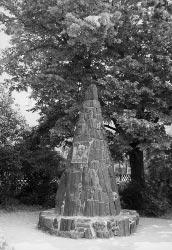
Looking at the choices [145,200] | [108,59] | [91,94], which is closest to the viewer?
[91,94]

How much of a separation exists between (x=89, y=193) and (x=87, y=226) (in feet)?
3.72

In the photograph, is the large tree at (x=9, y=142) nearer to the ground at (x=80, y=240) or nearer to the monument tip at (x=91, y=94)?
the ground at (x=80, y=240)

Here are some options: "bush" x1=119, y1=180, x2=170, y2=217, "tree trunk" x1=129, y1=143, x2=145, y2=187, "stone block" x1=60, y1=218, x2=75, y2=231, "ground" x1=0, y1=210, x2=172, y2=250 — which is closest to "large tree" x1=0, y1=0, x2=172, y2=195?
"tree trunk" x1=129, y1=143, x2=145, y2=187

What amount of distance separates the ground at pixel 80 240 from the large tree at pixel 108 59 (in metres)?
3.04

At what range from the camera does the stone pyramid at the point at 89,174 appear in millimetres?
12070

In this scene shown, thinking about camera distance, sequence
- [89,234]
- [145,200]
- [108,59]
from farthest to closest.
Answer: [145,200]
[108,59]
[89,234]

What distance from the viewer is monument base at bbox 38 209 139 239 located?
11289 mm

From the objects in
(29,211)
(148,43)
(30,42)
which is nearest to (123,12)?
(148,43)

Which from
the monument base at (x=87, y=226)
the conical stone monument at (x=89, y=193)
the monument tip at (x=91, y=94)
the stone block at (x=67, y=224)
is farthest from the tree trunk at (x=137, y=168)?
the stone block at (x=67, y=224)

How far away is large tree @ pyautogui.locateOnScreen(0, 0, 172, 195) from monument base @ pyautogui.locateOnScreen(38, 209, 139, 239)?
130 inches

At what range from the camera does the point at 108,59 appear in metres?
16.1

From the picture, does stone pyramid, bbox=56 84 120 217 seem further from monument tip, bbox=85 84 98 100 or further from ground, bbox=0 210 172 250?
ground, bbox=0 210 172 250

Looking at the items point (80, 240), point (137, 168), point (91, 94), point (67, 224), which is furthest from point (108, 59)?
point (80, 240)

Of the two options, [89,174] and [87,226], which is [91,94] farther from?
[87,226]
